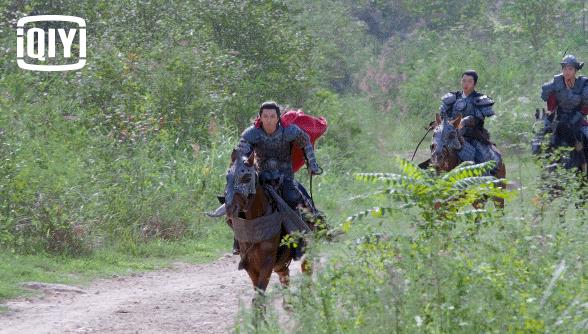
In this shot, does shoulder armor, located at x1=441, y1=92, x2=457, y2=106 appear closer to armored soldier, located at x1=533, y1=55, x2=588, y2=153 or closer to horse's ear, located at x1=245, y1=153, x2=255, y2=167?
armored soldier, located at x1=533, y1=55, x2=588, y2=153

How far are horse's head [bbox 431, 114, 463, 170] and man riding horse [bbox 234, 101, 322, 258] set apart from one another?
261 cm

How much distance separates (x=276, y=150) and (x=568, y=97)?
19.1ft

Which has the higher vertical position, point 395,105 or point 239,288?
point 395,105

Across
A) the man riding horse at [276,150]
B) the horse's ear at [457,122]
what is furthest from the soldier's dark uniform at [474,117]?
the man riding horse at [276,150]

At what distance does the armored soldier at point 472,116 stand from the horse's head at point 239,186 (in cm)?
432

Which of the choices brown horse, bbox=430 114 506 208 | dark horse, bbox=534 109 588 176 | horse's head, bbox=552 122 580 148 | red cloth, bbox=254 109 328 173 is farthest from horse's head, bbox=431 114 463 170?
horse's head, bbox=552 122 580 148

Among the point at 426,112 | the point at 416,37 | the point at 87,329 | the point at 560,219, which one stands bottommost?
the point at 87,329

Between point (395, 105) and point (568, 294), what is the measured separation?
2534cm

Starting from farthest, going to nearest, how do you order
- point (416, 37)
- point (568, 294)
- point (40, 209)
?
1. point (416, 37)
2. point (40, 209)
3. point (568, 294)

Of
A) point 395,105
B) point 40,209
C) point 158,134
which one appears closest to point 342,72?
point 395,105

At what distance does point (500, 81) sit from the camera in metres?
30.9

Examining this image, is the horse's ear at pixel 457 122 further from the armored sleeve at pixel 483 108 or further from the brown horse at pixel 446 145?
the armored sleeve at pixel 483 108

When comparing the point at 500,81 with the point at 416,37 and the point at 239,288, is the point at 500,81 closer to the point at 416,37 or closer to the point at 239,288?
the point at 416,37

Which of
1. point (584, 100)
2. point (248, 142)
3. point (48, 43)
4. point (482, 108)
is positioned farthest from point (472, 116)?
point (48, 43)
